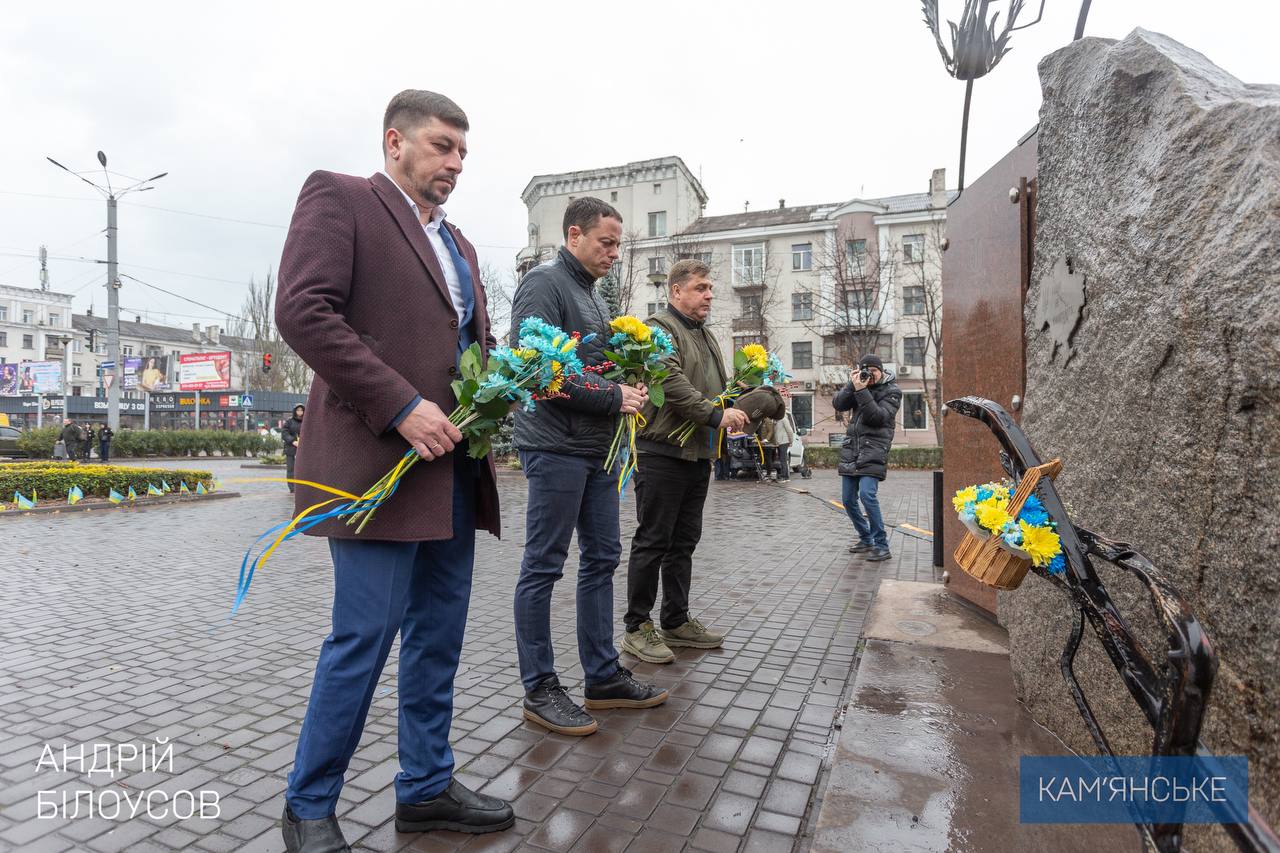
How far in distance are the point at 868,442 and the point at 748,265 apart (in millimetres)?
34751

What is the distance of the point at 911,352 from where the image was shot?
37.6 metres

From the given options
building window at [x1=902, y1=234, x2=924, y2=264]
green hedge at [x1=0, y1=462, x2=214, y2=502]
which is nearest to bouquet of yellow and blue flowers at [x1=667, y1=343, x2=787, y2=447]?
green hedge at [x1=0, y1=462, x2=214, y2=502]

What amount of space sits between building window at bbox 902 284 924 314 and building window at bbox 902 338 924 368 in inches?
60.2

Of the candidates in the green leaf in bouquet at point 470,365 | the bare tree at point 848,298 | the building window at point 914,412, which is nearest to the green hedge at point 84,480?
the green leaf in bouquet at point 470,365

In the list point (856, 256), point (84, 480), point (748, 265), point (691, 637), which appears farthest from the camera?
point (748, 265)

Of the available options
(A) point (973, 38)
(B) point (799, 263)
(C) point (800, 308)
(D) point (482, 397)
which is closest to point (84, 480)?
(D) point (482, 397)

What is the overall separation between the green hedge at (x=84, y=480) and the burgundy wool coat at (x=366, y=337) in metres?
13.6

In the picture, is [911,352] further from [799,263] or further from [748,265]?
[748,265]

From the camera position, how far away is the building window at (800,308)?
39281 mm

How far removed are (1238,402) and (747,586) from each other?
4.48 metres

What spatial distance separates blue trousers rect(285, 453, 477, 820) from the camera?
6.40 ft

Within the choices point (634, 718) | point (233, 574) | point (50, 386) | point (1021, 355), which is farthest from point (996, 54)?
point (50, 386)

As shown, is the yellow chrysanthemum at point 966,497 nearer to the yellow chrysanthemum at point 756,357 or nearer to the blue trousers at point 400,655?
the blue trousers at point 400,655

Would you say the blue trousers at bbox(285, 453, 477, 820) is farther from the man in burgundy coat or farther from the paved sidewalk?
the paved sidewalk
